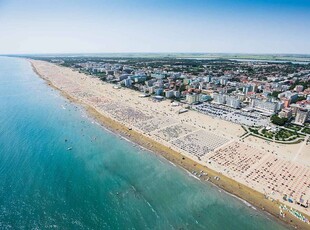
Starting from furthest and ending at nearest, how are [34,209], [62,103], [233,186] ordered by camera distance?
[62,103] < [233,186] < [34,209]

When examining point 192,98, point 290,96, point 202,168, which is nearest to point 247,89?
point 290,96

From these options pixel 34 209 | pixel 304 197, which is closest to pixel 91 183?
pixel 34 209

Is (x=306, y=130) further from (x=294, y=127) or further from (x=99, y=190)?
(x=99, y=190)

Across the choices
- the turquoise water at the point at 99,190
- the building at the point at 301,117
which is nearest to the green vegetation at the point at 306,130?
the building at the point at 301,117

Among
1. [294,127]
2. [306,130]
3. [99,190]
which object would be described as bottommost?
[294,127]

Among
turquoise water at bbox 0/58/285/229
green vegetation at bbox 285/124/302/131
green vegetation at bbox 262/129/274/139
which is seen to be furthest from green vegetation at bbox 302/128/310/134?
turquoise water at bbox 0/58/285/229

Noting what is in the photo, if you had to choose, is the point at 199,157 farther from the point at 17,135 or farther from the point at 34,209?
the point at 17,135
